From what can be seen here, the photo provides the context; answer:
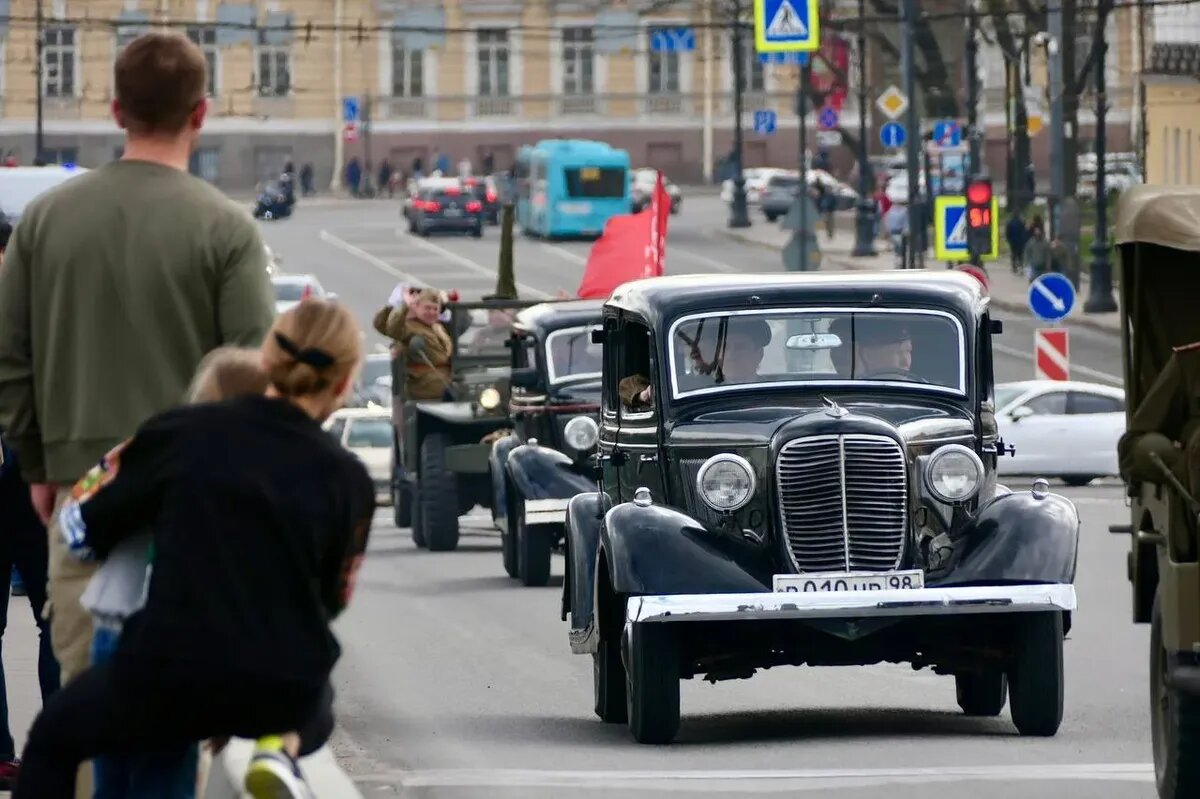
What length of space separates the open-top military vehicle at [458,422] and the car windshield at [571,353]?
2.03 metres

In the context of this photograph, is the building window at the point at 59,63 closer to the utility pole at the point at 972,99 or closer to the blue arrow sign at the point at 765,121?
the blue arrow sign at the point at 765,121

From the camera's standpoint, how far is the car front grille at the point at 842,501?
11477 mm

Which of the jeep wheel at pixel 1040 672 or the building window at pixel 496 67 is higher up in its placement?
the building window at pixel 496 67

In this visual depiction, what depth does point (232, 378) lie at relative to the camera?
605cm

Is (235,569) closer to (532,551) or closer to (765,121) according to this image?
(532,551)

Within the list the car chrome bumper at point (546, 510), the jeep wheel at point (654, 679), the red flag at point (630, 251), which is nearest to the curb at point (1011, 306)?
the red flag at point (630, 251)

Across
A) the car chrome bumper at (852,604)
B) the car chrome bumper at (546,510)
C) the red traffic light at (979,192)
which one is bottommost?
the car chrome bumper at (546,510)

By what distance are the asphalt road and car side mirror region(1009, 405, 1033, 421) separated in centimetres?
1020

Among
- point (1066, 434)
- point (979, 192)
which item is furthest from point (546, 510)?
point (979, 192)

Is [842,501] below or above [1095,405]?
above

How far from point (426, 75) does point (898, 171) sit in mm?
20226

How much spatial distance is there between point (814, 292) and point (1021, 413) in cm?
2032

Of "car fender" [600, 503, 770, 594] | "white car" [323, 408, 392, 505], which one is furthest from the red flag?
"car fender" [600, 503, 770, 594]

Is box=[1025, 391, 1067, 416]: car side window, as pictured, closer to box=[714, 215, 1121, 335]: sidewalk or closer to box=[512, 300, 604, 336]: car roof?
box=[714, 215, 1121, 335]: sidewalk
